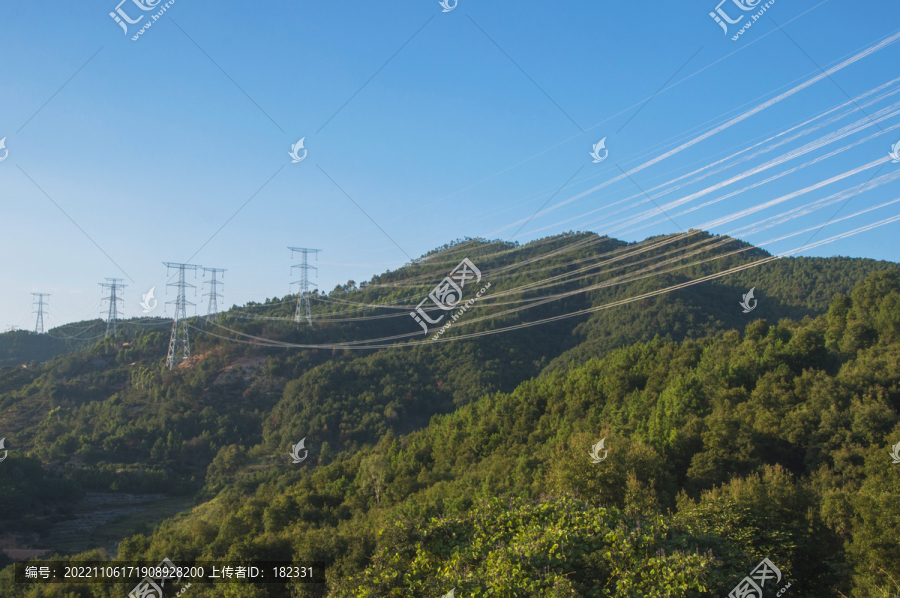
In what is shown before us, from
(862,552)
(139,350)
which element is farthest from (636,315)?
(139,350)

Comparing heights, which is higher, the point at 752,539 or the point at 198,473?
the point at 198,473

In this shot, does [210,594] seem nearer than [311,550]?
Yes

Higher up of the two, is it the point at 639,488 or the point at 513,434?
the point at 513,434

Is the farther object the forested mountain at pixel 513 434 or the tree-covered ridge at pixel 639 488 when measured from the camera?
the forested mountain at pixel 513 434

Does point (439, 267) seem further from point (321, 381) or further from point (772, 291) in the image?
point (772, 291)

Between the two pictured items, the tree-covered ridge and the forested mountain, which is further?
the forested mountain

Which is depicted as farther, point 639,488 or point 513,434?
point 513,434

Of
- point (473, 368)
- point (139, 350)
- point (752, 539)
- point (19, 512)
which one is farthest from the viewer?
point (139, 350)

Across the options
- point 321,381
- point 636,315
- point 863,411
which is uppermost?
point 636,315
